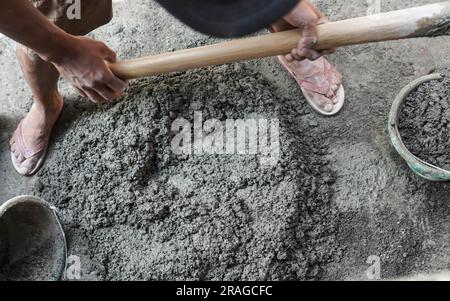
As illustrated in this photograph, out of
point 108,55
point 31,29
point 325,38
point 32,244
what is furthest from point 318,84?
point 32,244

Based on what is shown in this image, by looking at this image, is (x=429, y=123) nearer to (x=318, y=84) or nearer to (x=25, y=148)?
(x=318, y=84)

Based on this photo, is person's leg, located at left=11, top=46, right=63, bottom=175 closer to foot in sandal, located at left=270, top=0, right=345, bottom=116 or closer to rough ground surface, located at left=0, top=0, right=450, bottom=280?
rough ground surface, located at left=0, top=0, right=450, bottom=280

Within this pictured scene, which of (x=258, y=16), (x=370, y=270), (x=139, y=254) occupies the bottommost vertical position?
(x=370, y=270)

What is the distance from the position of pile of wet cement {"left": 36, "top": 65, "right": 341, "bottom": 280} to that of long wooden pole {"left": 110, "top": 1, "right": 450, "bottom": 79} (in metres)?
0.18

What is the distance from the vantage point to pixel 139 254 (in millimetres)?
1696

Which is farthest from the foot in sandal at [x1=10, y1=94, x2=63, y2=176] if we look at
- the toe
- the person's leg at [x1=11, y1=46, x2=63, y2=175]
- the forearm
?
the toe

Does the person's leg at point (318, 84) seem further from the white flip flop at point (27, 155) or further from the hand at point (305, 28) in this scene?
the white flip flop at point (27, 155)

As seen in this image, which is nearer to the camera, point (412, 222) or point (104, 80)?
point (104, 80)

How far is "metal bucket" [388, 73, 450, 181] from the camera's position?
64.7 inches

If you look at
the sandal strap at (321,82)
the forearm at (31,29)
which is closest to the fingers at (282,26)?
the sandal strap at (321,82)

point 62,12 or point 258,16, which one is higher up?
point 258,16
